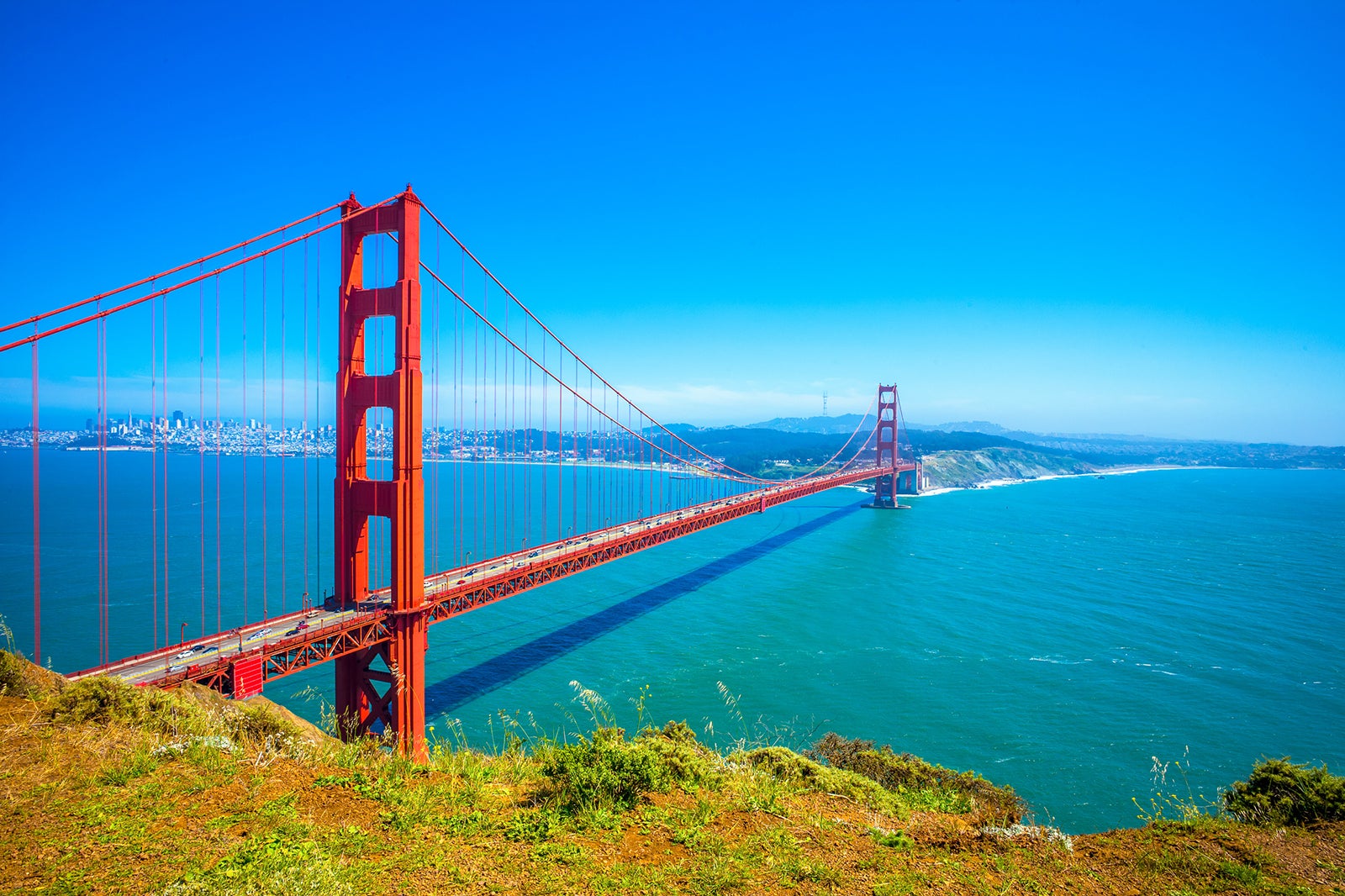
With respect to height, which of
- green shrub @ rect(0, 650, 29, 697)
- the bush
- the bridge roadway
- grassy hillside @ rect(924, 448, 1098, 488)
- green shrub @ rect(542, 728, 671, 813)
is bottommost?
grassy hillside @ rect(924, 448, 1098, 488)

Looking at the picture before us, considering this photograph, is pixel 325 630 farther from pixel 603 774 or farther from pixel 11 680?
pixel 603 774

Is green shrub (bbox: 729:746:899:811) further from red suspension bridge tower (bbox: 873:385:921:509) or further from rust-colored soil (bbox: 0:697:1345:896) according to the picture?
red suspension bridge tower (bbox: 873:385:921:509)

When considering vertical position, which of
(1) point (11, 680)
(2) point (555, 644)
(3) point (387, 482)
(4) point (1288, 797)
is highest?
(3) point (387, 482)

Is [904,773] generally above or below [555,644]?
above

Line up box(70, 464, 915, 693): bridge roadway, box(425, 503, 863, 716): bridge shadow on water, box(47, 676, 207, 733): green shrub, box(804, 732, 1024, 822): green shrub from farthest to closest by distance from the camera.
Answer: box(425, 503, 863, 716): bridge shadow on water
box(70, 464, 915, 693): bridge roadway
box(804, 732, 1024, 822): green shrub
box(47, 676, 207, 733): green shrub

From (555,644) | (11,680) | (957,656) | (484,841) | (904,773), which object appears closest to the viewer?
(484,841)

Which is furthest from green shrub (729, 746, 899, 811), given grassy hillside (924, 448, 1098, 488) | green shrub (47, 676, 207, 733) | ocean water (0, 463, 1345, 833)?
grassy hillside (924, 448, 1098, 488)

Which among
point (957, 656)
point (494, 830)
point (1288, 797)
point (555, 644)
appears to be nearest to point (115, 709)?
point (494, 830)

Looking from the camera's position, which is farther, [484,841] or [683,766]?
[683,766]

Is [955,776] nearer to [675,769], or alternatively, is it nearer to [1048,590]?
[675,769]
